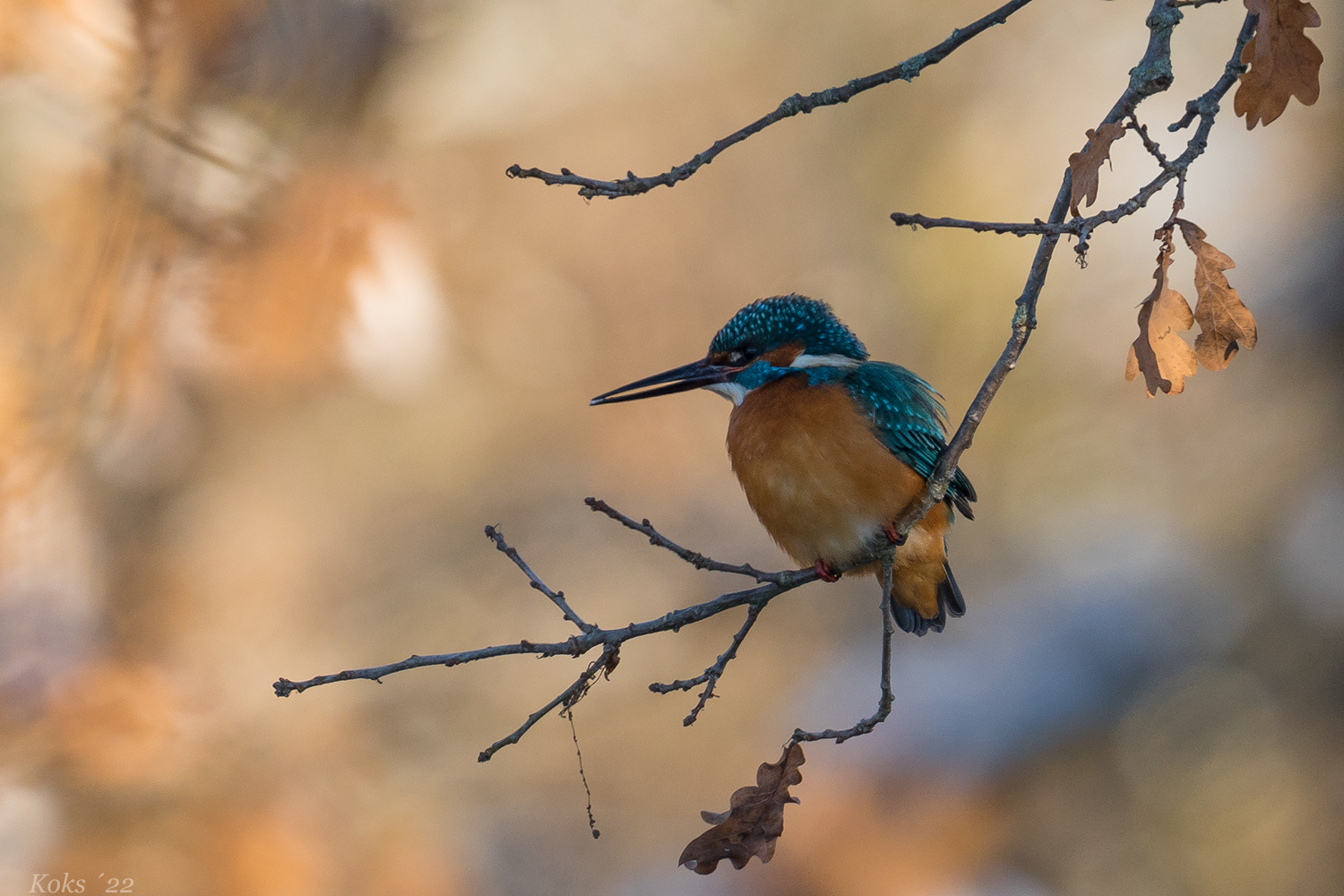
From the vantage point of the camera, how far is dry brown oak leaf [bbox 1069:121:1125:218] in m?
1.41

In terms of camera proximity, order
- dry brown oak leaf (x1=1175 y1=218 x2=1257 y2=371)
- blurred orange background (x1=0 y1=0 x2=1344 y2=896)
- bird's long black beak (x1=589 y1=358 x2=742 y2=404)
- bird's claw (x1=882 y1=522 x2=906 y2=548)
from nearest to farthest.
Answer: dry brown oak leaf (x1=1175 y1=218 x2=1257 y2=371)
bird's claw (x1=882 y1=522 x2=906 y2=548)
bird's long black beak (x1=589 y1=358 x2=742 y2=404)
blurred orange background (x1=0 y1=0 x2=1344 y2=896)

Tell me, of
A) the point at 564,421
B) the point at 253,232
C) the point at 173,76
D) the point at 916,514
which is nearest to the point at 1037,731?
the point at 564,421

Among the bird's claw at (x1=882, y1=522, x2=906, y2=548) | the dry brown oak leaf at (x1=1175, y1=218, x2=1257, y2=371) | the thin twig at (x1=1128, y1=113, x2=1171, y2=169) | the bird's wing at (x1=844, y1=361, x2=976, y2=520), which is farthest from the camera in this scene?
the bird's wing at (x1=844, y1=361, x2=976, y2=520)

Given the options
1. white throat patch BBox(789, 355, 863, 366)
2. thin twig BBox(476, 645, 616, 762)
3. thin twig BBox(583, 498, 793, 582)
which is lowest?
thin twig BBox(476, 645, 616, 762)

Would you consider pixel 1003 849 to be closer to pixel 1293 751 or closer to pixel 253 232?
pixel 1293 751

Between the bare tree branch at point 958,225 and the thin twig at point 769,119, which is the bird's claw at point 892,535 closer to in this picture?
the bare tree branch at point 958,225

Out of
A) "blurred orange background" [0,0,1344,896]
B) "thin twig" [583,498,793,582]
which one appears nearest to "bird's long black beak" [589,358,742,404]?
"thin twig" [583,498,793,582]

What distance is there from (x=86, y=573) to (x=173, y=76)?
227 cm

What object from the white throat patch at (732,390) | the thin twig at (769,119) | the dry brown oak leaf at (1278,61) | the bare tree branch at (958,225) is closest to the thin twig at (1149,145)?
the bare tree branch at (958,225)

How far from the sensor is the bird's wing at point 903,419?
2.30 metres

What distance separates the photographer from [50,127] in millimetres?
4320

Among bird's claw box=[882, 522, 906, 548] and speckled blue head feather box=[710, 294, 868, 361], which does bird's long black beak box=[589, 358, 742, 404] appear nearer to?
speckled blue head feather box=[710, 294, 868, 361]

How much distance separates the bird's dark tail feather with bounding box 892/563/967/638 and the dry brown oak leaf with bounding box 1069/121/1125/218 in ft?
4.29

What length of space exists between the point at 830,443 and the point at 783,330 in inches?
16.9
